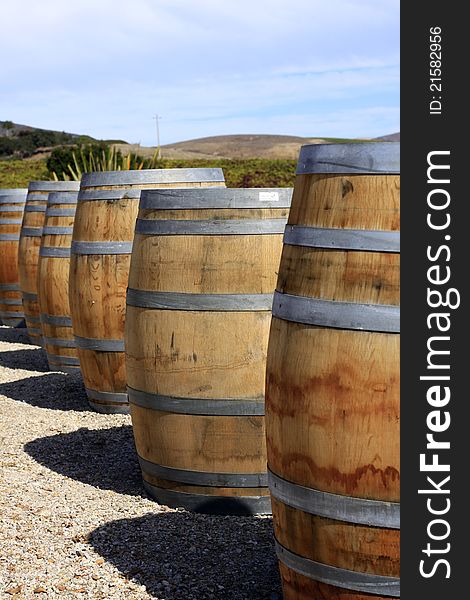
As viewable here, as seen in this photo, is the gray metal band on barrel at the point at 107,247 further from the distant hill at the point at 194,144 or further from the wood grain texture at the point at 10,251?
the distant hill at the point at 194,144

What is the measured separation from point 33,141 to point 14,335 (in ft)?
248

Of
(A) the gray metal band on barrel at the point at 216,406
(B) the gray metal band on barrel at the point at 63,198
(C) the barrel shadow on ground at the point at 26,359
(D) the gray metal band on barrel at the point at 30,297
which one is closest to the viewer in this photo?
(A) the gray metal band on barrel at the point at 216,406

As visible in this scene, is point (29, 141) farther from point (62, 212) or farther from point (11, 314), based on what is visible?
point (62, 212)

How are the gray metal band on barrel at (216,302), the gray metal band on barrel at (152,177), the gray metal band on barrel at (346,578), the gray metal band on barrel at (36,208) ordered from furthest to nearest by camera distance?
the gray metal band on barrel at (36,208) → the gray metal band on barrel at (152,177) → the gray metal band on barrel at (216,302) → the gray metal band on barrel at (346,578)

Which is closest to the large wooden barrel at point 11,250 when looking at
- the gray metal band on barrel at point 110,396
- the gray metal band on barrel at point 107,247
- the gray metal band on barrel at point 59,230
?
the gray metal band on barrel at point 59,230

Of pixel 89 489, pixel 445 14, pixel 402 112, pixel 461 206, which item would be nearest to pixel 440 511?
pixel 461 206

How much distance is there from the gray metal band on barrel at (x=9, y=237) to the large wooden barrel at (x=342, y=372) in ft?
31.3

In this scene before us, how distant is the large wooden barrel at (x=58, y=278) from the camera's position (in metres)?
8.98

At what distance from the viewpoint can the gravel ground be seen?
4.40 meters

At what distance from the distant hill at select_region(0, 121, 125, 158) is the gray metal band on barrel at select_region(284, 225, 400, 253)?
244 feet

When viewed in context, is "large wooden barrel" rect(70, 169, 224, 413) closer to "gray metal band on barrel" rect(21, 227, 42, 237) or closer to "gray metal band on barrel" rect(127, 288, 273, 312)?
"gray metal band on barrel" rect(127, 288, 273, 312)

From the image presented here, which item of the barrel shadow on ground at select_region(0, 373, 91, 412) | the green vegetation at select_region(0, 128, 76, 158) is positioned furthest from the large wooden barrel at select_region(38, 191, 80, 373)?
the green vegetation at select_region(0, 128, 76, 158)

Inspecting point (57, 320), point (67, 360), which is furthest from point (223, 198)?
point (67, 360)

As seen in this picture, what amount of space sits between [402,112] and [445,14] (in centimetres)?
36
